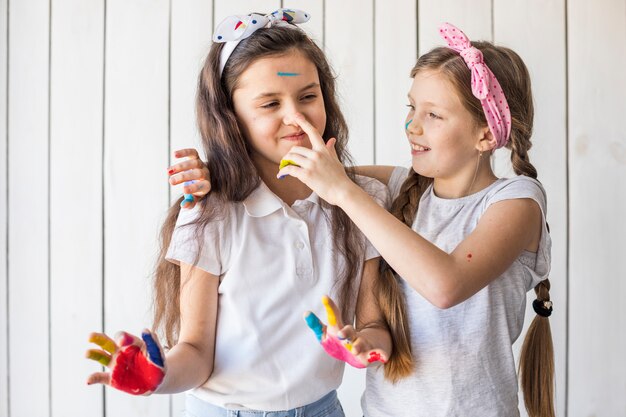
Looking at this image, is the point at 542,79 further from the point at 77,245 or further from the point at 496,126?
the point at 77,245

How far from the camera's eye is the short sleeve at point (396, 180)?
151 cm

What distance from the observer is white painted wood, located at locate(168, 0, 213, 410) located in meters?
1.97

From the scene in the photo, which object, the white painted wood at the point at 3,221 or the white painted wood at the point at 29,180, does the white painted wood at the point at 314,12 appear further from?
the white painted wood at the point at 3,221

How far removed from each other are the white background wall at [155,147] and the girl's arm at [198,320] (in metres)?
0.73

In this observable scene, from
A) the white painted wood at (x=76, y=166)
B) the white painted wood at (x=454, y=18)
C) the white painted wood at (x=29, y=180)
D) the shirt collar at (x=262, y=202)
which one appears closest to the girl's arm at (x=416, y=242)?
the shirt collar at (x=262, y=202)

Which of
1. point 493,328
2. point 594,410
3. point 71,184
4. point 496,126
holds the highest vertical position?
point 496,126

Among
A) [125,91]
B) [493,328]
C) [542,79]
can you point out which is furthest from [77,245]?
[542,79]

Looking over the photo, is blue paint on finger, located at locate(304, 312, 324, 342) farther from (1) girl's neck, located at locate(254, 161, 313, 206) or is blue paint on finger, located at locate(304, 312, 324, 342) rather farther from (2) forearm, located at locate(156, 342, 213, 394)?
(1) girl's neck, located at locate(254, 161, 313, 206)

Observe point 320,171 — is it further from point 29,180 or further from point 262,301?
point 29,180

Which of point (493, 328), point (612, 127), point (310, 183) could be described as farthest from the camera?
point (612, 127)

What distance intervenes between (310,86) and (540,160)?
0.82m

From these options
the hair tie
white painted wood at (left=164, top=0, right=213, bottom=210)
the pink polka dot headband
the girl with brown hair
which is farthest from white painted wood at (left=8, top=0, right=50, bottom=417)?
the hair tie

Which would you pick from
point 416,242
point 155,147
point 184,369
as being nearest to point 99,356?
point 184,369

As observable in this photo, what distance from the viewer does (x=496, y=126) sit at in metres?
1.34
